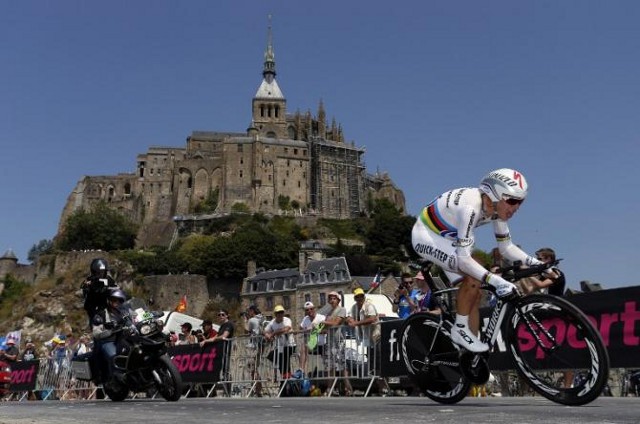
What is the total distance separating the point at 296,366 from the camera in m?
13.5

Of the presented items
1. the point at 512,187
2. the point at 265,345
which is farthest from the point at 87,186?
the point at 512,187

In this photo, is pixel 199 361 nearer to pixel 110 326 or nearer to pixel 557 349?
pixel 110 326

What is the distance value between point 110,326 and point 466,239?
5431mm

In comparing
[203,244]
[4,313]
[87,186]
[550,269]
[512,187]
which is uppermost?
[87,186]

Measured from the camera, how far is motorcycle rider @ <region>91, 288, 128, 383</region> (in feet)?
32.4

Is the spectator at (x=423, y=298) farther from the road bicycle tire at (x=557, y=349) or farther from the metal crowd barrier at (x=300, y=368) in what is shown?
the road bicycle tire at (x=557, y=349)

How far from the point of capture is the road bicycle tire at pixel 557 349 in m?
5.49

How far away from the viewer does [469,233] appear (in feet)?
21.1

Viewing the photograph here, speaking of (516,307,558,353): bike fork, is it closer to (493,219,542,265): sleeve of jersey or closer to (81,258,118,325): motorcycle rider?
(493,219,542,265): sleeve of jersey

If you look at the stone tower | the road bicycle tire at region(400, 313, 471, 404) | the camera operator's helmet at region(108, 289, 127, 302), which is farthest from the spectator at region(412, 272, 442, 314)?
the stone tower

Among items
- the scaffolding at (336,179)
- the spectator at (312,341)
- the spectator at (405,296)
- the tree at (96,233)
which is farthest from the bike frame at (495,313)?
the scaffolding at (336,179)

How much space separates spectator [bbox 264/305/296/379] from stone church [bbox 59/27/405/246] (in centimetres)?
10133

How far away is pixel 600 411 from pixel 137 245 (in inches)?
4600

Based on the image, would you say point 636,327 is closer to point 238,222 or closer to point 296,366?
point 296,366
